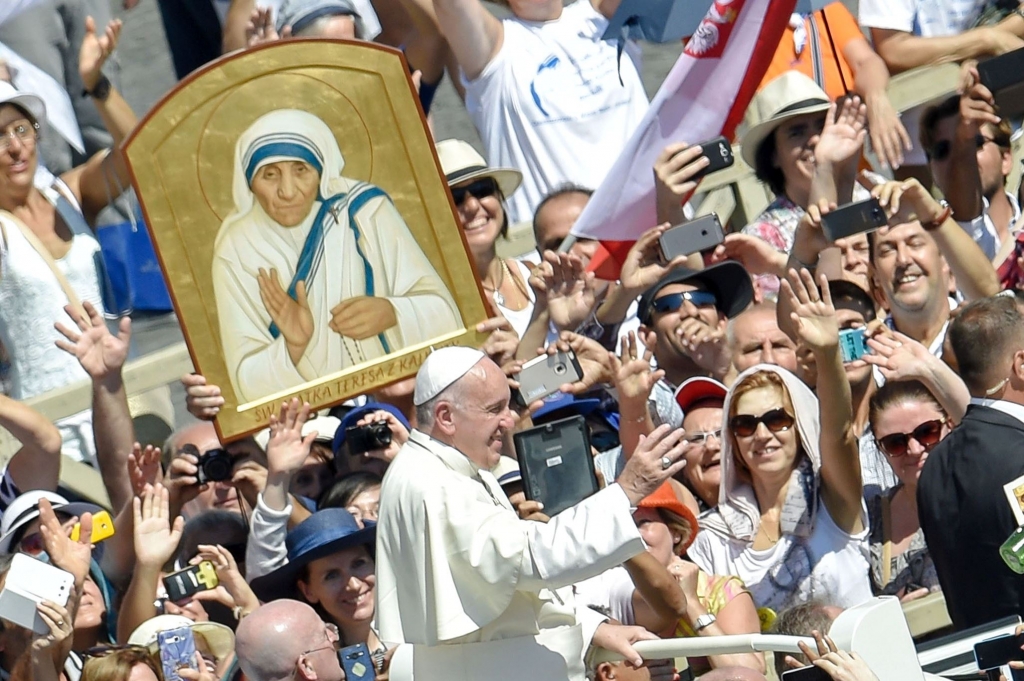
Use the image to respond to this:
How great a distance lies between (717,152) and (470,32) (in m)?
1.42

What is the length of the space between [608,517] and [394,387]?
2.87 m

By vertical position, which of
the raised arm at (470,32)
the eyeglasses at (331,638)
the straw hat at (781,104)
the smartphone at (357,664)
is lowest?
the smartphone at (357,664)

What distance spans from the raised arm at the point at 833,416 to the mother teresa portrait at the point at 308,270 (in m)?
1.33

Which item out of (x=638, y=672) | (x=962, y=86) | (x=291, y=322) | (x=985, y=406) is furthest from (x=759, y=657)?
(x=962, y=86)

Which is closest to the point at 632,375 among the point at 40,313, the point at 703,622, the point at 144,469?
the point at 703,622

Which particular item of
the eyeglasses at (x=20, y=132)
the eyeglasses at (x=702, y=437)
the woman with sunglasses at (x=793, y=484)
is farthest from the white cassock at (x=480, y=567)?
the eyeglasses at (x=20, y=132)

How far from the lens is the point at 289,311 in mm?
7480

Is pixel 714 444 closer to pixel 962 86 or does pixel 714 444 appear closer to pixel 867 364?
pixel 867 364

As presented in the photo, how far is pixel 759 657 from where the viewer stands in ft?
20.7

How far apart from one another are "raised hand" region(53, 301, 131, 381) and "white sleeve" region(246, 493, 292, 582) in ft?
2.51

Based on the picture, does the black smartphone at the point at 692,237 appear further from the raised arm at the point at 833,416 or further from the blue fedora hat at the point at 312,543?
the blue fedora hat at the point at 312,543

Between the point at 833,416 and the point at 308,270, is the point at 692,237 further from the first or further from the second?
the point at 308,270

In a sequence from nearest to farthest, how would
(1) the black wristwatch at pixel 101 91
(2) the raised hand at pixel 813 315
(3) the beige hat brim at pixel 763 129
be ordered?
(2) the raised hand at pixel 813 315, (3) the beige hat brim at pixel 763 129, (1) the black wristwatch at pixel 101 91

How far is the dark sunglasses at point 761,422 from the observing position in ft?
22.7
